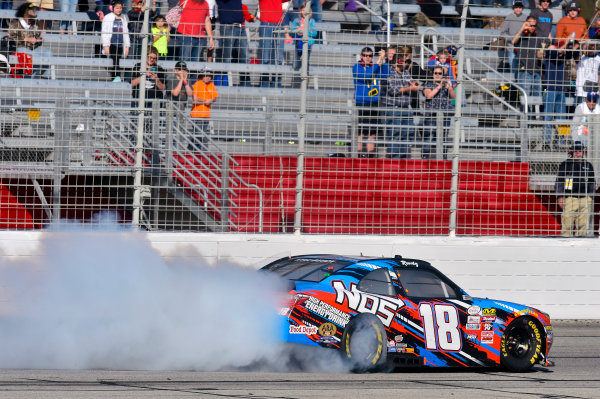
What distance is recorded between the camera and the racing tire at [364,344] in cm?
840

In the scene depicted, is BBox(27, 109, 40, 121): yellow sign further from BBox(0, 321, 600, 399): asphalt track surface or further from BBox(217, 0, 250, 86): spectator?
BBox(0, 321, 600, 399): asphalt track surface

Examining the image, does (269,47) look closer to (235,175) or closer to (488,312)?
(235,175)

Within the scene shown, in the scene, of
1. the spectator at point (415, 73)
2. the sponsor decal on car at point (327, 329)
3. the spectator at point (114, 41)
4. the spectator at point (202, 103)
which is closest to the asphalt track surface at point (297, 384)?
the sponsor decal on car at point (327, 329)

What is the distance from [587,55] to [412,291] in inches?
244

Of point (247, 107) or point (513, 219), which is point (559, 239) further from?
point (247, 107)

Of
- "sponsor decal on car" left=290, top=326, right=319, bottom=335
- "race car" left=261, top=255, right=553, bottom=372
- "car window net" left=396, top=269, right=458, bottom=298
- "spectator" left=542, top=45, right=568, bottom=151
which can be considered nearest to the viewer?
"sponsor decal on car" left=290, top=326, right=319, bottom=335

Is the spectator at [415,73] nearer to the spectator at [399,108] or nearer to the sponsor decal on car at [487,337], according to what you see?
the spectator at [399,108]

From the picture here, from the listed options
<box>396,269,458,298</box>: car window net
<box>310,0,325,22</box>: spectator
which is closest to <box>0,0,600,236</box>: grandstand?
<box>310,0,325,22</box>: spectator

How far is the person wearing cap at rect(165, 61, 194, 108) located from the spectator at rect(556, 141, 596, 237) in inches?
203

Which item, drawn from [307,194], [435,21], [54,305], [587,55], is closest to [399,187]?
[307,194]

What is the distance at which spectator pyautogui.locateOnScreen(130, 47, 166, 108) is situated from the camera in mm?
12258

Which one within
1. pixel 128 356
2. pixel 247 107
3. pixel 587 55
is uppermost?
pixel 587 55

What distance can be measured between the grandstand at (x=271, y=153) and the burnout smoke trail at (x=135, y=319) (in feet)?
11.5

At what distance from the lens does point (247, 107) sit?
1221 centimetres
